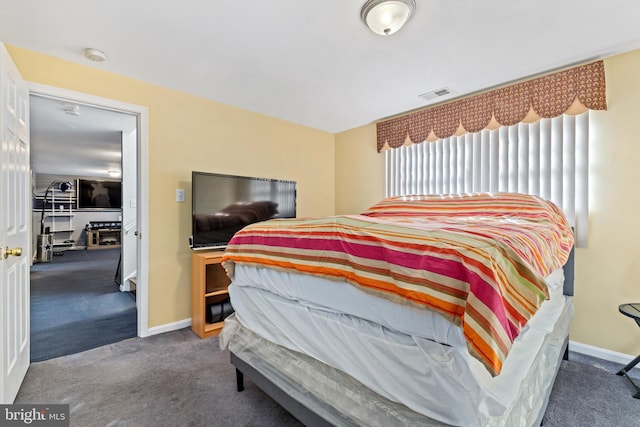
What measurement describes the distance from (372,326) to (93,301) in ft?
13.3

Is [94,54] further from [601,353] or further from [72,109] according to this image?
[601,353]

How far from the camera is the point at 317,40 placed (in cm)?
205

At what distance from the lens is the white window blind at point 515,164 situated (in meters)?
2.38

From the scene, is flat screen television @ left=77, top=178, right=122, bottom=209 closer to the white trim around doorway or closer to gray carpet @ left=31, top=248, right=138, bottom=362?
gray carpet @ left=31, top=248, right=138, bottom=362

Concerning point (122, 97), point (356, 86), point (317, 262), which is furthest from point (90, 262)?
point (317, 262)

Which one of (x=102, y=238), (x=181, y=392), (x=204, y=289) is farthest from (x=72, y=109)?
(x=102, y=238)

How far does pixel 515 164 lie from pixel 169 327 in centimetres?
365

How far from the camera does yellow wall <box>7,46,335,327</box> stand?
2406 millimetres

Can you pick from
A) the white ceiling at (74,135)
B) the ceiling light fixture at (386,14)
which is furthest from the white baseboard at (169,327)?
the ceiling light fixture at (386,14)

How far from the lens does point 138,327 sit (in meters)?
2.70

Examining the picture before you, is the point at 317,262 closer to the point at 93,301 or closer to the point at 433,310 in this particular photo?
the point at 433,310

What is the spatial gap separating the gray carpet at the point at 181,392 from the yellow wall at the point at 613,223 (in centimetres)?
29

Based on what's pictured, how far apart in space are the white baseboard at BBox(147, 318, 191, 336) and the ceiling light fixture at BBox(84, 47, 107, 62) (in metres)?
2.34

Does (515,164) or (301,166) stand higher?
(301,166)
